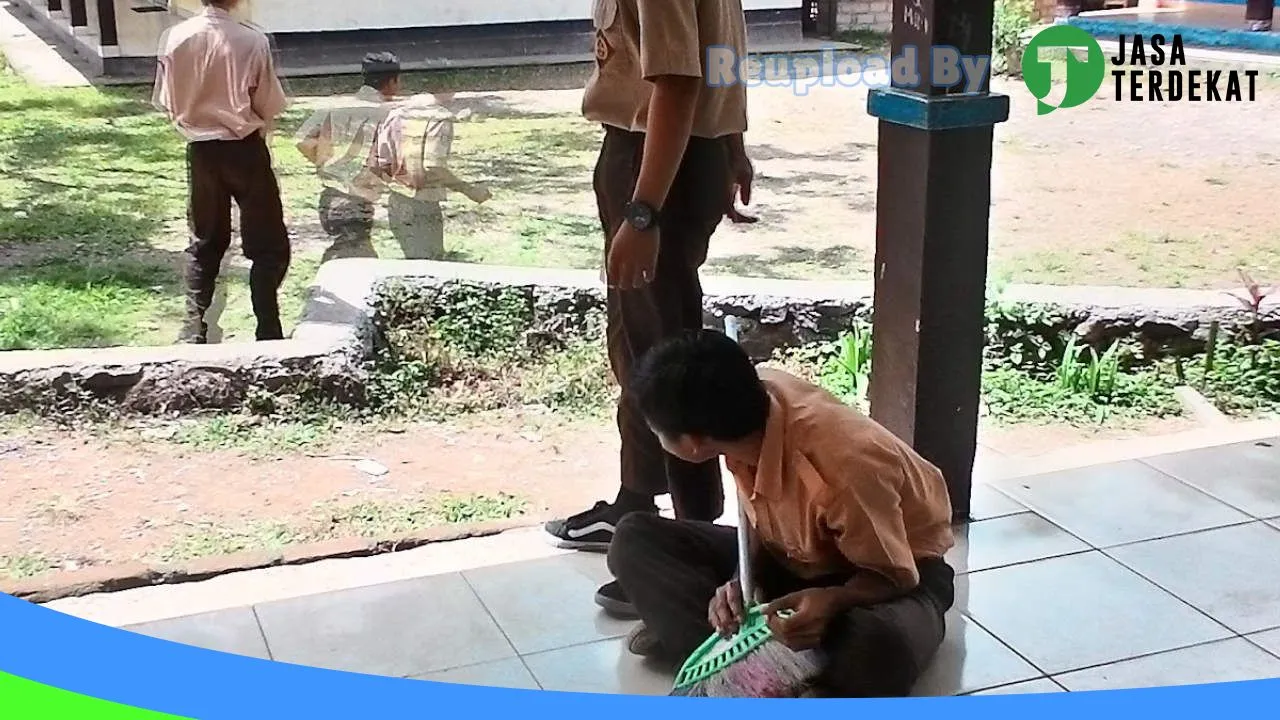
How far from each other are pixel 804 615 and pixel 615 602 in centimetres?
54

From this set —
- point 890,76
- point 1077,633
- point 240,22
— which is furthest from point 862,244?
point 1077,633

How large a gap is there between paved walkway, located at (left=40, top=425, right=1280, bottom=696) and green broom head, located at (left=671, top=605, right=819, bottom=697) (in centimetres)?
20

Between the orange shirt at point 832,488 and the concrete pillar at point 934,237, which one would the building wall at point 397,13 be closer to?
the concrete pillar at point 934,237

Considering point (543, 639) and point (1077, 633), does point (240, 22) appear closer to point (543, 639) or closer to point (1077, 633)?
point (543, 639)

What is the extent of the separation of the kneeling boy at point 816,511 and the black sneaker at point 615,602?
0.24 metres

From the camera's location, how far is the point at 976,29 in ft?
8.30

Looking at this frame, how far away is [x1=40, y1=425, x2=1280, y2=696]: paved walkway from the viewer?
225 cm

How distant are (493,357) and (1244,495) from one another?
220 centimetres

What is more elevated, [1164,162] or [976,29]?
[976,29]

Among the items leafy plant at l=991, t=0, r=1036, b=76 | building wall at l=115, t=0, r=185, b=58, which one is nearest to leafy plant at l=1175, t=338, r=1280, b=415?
leafy plant at l=991, t=0, r=1036, b=76

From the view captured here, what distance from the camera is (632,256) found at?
234 centimetres

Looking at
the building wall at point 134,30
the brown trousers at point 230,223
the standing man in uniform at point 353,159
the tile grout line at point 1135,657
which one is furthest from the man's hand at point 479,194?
the tile grout line at point 1135,657

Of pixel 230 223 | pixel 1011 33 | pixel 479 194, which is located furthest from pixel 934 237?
pixel 1011 33

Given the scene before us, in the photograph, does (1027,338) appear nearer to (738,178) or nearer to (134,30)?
(738,178)
